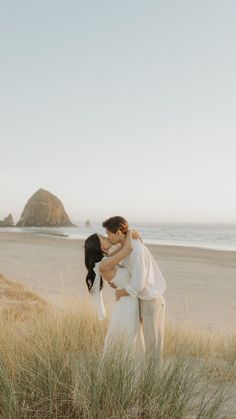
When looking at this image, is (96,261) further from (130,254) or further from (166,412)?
(166,412)

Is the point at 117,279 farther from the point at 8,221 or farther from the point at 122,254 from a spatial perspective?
the point at 8,221

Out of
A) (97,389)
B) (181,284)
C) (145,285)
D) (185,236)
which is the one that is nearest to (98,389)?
(97,389)

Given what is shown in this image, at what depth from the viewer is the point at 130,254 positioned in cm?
432

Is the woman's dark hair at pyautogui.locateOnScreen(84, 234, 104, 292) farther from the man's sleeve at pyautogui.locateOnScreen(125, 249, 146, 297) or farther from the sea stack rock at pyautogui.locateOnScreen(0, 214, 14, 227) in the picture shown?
the sea stack rock at pyautogui.locateOnScreen(0, 214, 14, 227)

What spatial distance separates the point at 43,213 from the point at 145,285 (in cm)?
11787

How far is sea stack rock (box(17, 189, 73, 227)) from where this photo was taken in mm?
120125

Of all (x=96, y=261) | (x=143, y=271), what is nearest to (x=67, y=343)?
(x=96, y=261)

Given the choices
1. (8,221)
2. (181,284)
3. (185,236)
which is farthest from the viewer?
(8,221)

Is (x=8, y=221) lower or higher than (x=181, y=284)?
higher

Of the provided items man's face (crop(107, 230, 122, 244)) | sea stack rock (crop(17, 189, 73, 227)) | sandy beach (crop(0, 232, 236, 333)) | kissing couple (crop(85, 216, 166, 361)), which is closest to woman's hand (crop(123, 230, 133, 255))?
kissing couple (crop(85, 216, 166, 361))

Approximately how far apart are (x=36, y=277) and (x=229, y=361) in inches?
438

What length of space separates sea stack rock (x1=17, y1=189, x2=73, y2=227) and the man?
383ft

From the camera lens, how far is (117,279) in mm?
4457

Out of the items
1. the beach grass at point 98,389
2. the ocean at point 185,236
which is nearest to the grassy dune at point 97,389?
the beach grass at point 98,389
